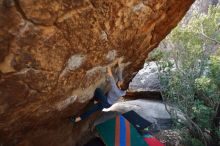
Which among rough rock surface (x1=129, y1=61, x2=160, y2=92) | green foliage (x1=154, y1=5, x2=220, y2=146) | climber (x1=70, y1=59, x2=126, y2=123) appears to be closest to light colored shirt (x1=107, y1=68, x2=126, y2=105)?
climber (x1=70, y1=59, x2=126, y2=123)

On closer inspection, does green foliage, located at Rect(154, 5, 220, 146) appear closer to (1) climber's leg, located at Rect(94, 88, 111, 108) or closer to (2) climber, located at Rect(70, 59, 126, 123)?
(2) climber, located at Rect(70, 59, 126, 123)

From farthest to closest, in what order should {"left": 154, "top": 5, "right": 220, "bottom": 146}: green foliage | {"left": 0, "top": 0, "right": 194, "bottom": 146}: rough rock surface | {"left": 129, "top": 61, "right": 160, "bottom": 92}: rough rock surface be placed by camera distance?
{"left": 129, "top": 61, "right": 160, "bottom": 92}: rough rock surface
{"left": 154, "top": 5, "right": 220, "bottom": 146}: green foliage
{"left": 0, "top": 0, "right": 194, "bottom": 146}: rough rock surface

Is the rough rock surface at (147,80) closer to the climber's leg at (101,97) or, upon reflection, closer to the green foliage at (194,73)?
the green foliage at (194,73)

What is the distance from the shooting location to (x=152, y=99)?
17.7 ft

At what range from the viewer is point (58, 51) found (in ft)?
6.84

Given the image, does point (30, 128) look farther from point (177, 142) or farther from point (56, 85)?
point (177, 142)

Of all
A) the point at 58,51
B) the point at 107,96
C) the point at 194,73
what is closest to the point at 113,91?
the point at 107,96

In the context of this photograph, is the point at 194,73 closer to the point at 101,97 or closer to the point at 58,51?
the point at 101,97

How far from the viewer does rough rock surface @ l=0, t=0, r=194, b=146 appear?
1839 mm

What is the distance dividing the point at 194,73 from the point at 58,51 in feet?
7.57

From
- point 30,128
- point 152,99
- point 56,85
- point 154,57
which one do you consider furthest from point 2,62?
point 152,99

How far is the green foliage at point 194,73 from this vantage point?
11.8 ft

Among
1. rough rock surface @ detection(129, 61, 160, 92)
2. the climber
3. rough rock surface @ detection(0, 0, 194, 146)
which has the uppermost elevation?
rough rock surface @ detection(0, 0, 194, 146)

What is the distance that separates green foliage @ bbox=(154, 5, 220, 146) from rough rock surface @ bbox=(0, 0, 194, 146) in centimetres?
92
